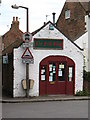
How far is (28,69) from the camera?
19.5 meters

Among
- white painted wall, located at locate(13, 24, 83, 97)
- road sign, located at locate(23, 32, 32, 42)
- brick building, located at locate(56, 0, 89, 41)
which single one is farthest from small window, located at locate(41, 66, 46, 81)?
brick building, located at locate(56, 0, 89, 41)

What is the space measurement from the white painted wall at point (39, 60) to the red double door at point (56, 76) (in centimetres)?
28

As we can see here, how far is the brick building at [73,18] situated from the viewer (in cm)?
3572

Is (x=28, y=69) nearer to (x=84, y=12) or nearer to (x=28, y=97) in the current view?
(x=28, y=97)

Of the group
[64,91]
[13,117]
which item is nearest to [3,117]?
[13,117]

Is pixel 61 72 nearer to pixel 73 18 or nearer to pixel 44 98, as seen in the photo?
pixel 44 98

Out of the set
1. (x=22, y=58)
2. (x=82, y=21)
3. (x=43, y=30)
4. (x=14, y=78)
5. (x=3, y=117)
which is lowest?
(x=3, y=117)

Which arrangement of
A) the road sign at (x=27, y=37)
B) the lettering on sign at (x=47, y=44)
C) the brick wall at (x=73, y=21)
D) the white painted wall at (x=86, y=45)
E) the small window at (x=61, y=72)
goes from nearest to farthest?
the road sign at (x=27, y=37), the lettering on sign at (x=47, y=44), the small window at (x=61, y=72), the white painted wall at (x=86, y=45), the brick wall at (x=73, y=21)

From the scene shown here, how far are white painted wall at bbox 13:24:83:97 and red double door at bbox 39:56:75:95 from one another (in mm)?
280

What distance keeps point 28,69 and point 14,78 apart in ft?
3.65

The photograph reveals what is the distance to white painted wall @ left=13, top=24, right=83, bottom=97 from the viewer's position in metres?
19.7

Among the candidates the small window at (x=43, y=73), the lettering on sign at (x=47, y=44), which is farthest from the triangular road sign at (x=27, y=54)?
the small window at (x=43, y=73)

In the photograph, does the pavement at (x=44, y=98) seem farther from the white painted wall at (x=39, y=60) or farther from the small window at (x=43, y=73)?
the small window at (x=43, y=73)

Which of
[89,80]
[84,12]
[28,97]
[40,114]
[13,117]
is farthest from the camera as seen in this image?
[84,12]
